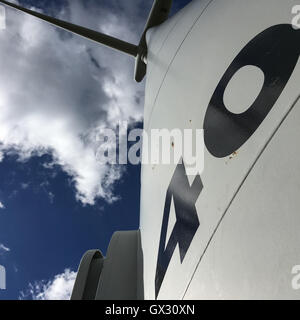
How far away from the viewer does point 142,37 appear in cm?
1030

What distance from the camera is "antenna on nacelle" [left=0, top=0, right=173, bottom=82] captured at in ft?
31.4

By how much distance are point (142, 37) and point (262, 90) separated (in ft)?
30.3

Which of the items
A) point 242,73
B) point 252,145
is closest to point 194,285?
point 252,145

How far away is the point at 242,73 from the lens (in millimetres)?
2096

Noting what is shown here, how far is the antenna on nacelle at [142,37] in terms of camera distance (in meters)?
9.57

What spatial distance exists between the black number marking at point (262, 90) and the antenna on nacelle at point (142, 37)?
824 cm

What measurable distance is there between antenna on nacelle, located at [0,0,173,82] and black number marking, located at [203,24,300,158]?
8241mm

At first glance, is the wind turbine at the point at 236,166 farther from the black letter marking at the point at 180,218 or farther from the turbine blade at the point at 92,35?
the turbine blade at the point at 92,35

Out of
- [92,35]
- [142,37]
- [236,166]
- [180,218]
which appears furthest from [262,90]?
[142,37]

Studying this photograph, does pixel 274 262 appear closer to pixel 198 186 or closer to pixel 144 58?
pixel 198 186
